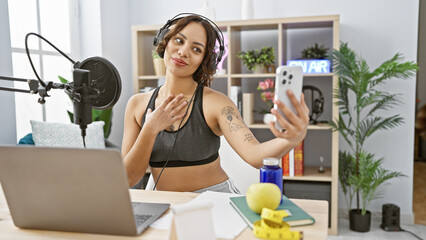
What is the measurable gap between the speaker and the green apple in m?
2.49

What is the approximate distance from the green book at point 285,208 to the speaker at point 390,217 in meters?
2.36

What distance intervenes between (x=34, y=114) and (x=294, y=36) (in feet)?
7.23

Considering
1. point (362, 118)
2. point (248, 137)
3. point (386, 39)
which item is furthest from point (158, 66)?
point (248, 137)

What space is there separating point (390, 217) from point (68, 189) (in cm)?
291

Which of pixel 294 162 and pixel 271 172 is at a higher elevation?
pixel 271 172

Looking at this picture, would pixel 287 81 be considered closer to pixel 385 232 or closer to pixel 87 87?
pixel 87 87

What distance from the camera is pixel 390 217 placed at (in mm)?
3172

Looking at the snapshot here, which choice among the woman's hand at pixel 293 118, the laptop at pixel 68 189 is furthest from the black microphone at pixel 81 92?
the woman's hand at pixel 293 118

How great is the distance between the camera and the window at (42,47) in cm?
276

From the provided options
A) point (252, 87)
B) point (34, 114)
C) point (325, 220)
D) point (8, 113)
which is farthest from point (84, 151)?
point (252, 87)

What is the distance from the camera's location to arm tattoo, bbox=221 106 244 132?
5.15ft

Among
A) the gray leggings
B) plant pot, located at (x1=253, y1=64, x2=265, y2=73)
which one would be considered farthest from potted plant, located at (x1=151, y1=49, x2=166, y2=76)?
the gray leggings

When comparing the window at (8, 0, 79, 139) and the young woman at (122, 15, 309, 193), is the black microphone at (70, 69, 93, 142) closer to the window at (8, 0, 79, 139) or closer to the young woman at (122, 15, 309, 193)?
the young woman at (122, 15, 309, 193)

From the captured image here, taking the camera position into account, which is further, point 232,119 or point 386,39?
point 386,39
